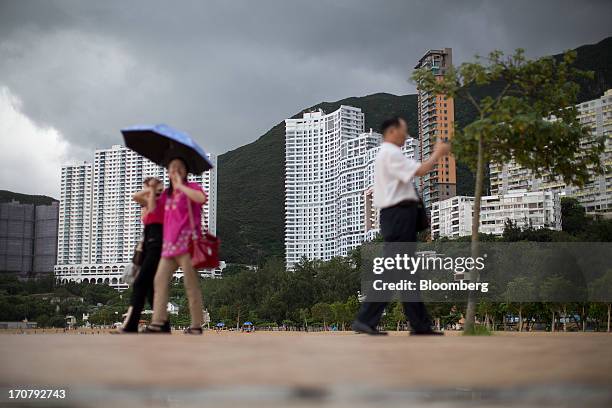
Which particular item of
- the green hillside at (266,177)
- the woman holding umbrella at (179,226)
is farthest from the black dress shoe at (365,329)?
the green hillside at (266,177)

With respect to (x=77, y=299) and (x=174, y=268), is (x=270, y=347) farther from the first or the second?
(x=77, y=299)

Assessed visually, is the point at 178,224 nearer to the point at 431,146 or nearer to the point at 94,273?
the point at 431,146

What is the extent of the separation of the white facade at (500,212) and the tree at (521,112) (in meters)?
84.6

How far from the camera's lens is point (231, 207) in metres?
146

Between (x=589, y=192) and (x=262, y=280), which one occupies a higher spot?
(x=589, y=192)

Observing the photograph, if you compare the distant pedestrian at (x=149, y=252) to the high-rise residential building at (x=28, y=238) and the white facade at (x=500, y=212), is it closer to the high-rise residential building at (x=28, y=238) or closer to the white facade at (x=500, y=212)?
the white facade at (x=500, y=212)

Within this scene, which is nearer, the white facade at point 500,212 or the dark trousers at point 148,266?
the dark trousers at point 148,266

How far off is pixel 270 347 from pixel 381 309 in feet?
7.36

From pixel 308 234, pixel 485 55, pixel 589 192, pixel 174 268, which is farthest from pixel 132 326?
pixel 308 234

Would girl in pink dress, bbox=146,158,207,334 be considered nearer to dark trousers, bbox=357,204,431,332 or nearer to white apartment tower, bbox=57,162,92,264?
dark trousers, bbox=357,204,431,332

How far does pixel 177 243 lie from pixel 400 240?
2.22 meters

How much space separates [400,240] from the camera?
5.95 metres

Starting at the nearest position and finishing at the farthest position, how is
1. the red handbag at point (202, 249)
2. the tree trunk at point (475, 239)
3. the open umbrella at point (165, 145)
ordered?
the red handbag at point (202, 249) < the open umbrella at point (165, 145) < the tree trunk at point (475, 239)

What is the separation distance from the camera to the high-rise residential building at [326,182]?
413ft
